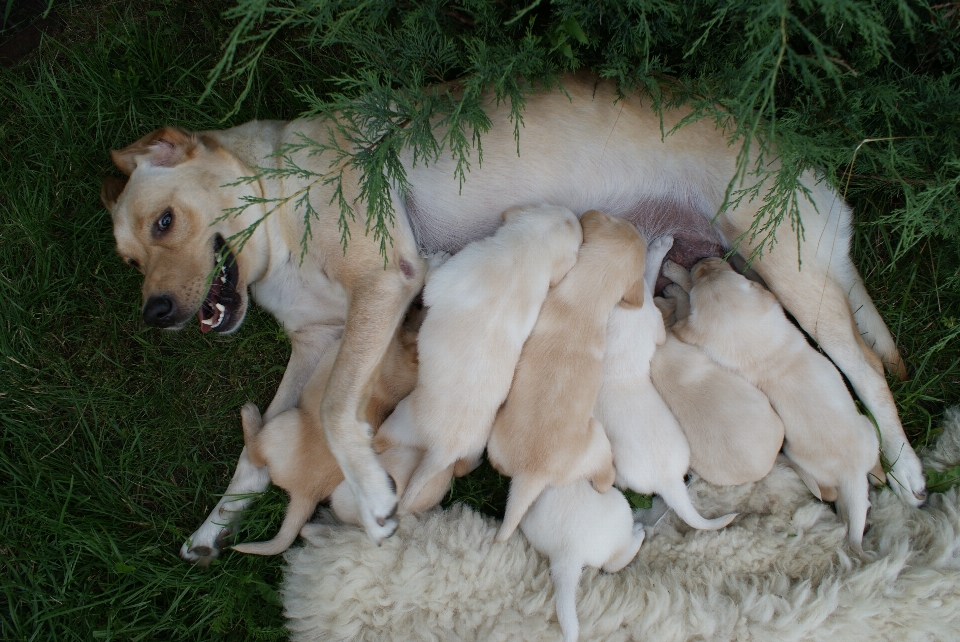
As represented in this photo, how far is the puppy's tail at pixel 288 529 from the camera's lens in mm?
2902

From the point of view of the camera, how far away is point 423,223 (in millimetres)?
3070

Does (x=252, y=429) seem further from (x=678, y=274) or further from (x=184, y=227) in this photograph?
(x=678, y=274)

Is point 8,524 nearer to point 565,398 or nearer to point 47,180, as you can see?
point 47,180

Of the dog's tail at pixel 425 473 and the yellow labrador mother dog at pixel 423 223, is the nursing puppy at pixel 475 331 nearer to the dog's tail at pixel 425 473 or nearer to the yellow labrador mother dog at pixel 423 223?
the dog's tail at pixel 425 473

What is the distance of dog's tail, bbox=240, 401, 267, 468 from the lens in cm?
304

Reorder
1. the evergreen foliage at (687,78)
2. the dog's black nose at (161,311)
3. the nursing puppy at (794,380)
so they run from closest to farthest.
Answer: the evergreen foliage at (687,78), the nursing puppy at (794,380), the dog's black nose at (161,311)

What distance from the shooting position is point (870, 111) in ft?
8.60

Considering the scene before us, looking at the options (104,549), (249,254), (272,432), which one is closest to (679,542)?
(272,432)

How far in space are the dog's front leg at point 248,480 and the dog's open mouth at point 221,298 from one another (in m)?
0.43

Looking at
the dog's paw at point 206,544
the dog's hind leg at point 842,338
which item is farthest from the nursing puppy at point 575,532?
the dog's paw at point 206,544

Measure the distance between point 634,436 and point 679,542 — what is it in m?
0.54

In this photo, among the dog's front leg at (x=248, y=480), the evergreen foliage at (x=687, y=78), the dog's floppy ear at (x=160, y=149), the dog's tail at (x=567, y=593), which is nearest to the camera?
the evergreen foliage at (x=687, y=78)

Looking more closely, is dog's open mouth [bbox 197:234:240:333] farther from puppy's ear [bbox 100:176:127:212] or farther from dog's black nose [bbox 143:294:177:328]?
puppy's ear [bbox 100:176:127:212]

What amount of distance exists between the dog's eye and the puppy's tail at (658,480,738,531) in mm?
2473
